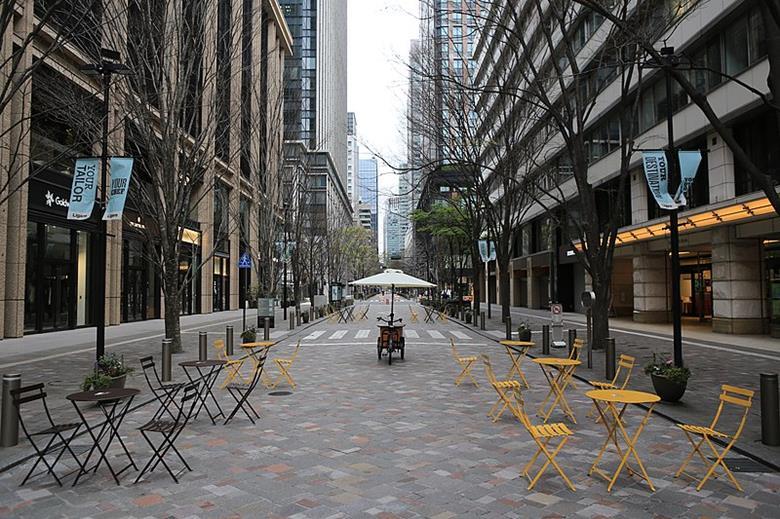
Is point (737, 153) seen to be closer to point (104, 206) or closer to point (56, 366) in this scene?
point (104, 206)

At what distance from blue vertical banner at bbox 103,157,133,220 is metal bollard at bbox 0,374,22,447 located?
488cm

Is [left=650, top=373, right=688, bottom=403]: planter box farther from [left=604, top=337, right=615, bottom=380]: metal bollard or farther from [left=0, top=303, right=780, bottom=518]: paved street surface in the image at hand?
[left=604, top=337, right=615, bottom=380]: metal bollard

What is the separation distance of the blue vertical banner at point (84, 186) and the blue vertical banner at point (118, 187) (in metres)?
0.45

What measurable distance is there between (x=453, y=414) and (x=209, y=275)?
3544 cm

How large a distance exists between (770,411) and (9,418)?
32.6ft

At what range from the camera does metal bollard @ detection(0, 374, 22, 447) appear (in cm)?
692

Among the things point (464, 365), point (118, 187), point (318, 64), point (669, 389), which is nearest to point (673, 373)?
point (669, 389)

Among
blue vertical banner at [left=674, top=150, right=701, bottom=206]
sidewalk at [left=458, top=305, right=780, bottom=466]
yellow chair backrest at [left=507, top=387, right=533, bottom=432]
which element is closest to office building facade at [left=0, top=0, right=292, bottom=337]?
yellow chair backrest at [left=507, top=387, right=533, bottom=432]

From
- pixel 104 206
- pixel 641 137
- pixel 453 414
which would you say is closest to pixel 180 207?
pixel 104 206

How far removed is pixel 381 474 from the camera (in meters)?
5.85

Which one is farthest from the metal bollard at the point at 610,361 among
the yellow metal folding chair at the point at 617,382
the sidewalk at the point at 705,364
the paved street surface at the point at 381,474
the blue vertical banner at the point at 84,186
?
the blue vertical banner at the point at 84,186

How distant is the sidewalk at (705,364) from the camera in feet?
26.8

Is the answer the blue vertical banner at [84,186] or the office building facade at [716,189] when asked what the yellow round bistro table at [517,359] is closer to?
the office building facade at [716,189]

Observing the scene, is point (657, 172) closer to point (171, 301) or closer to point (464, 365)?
point (464, 365)
